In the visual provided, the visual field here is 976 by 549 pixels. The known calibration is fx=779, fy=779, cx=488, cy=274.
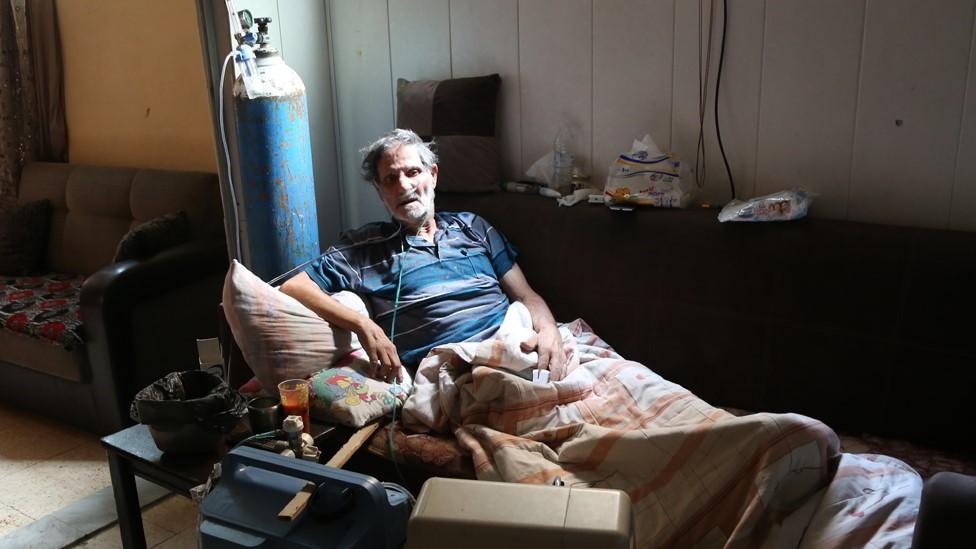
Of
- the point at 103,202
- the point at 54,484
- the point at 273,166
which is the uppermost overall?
the point at 273,166

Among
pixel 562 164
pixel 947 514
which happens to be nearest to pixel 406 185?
pixel 562 164

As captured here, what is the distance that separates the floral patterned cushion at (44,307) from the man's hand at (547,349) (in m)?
1.67

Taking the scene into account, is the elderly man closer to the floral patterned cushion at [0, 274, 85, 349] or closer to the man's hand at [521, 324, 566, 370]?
the man's hand at [521, 324, 566, 370]

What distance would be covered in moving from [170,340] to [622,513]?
87.7 inches

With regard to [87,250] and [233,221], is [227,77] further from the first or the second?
[87,250]

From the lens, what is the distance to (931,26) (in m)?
1.85

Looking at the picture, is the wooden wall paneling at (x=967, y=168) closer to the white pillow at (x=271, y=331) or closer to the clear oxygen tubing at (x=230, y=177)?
the white pillow at (x=271, y=331)

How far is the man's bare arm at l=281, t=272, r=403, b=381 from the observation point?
6.57ft

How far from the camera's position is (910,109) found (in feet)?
6.28

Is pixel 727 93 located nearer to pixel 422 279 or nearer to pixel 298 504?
pixel 422 279

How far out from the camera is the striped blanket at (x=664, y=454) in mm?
1357

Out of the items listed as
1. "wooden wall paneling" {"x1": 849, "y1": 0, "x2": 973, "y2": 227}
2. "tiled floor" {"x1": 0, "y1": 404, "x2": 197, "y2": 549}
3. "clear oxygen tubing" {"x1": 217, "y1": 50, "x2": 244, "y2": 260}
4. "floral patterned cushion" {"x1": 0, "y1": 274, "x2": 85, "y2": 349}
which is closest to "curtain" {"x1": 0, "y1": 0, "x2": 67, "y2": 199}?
"floral patterned cushion" {"x1": 0, "y1": 274, "x2": 85, "y2": 349}

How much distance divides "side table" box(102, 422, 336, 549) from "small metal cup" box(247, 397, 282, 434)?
0.28 ft

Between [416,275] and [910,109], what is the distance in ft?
Result: 4.40
